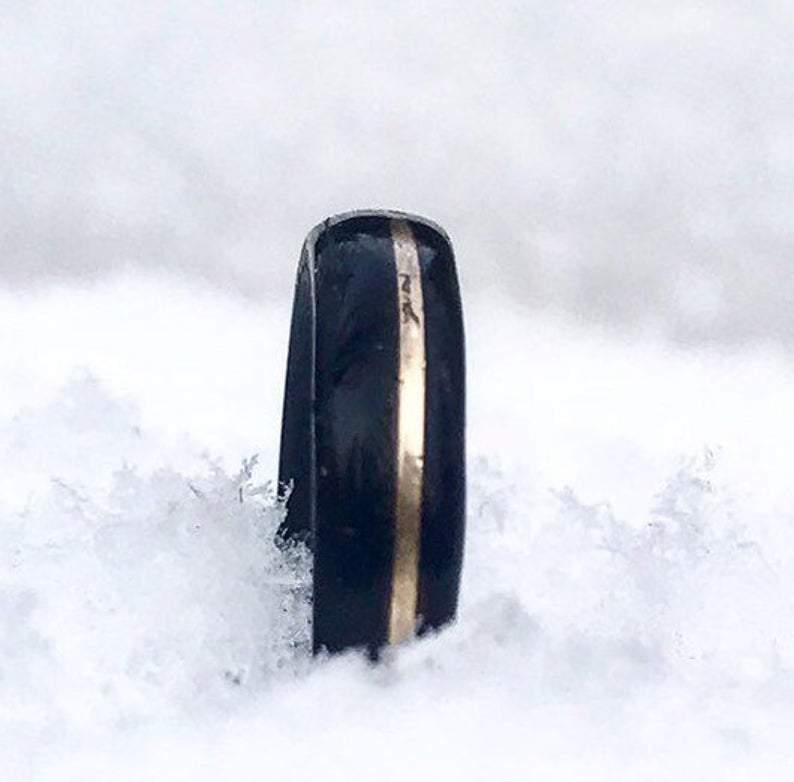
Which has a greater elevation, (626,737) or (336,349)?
(336,349)

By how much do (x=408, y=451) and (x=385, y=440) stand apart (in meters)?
0.05

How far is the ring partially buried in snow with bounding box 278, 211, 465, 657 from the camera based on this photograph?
2.59 m

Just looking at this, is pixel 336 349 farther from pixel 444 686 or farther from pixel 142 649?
pixel 142 649

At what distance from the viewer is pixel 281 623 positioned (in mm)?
3213

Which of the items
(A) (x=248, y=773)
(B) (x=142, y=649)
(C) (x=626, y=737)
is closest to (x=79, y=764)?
(A) (x=248, y=773)

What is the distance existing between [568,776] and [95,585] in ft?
5.33

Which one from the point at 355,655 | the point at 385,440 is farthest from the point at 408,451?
the point at 355,655

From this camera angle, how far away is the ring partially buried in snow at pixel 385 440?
259 centimetres

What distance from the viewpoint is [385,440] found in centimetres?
258

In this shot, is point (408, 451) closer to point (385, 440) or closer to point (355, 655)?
point (385, 440)

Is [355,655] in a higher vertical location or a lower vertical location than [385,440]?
lower

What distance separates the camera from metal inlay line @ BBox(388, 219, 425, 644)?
2.58m

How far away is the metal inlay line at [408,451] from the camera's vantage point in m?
2.58

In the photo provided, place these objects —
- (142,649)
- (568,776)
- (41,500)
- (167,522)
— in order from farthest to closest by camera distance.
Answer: (41,500)
(167,522)
(142,649)
(568,776)
